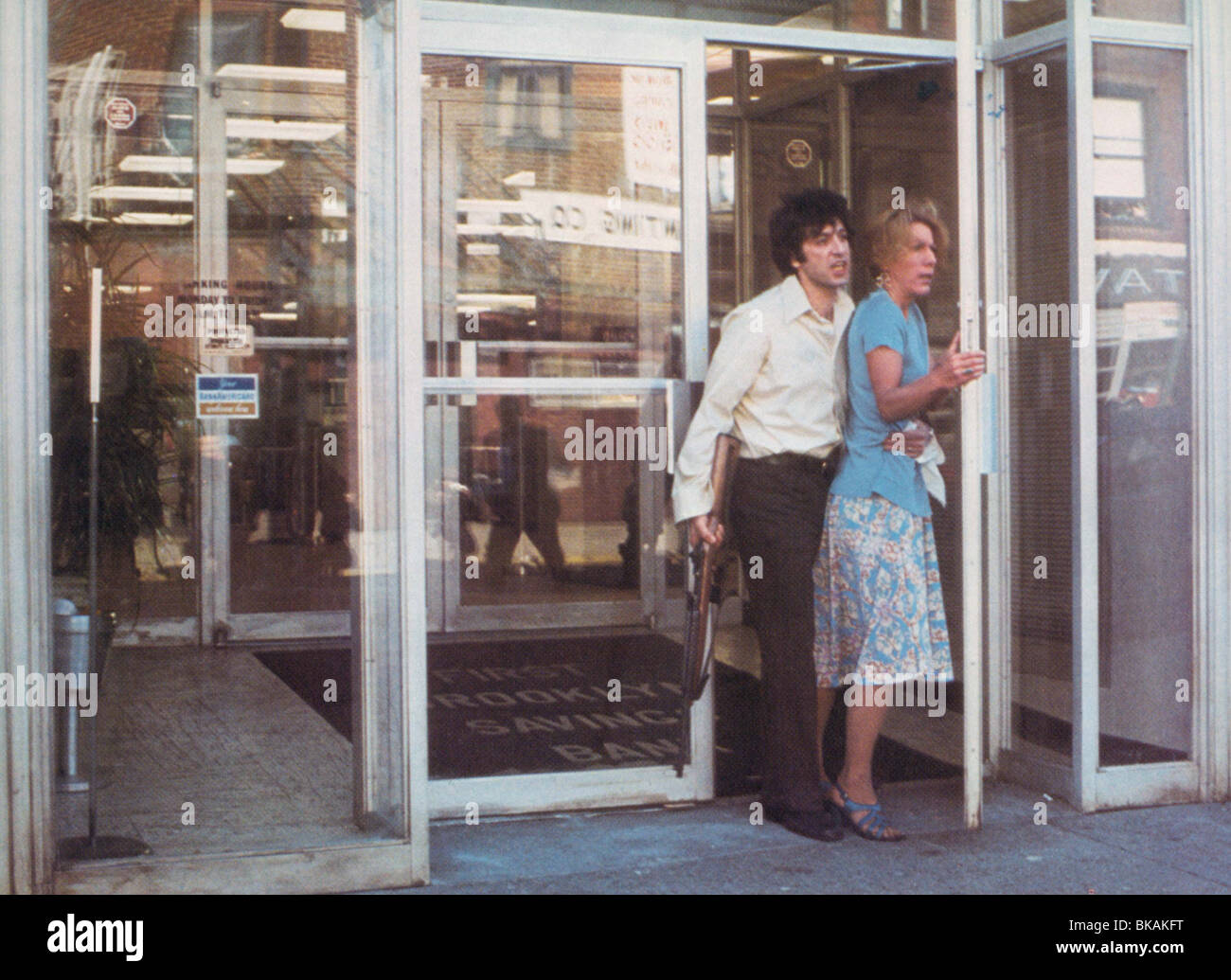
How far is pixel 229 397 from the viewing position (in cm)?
807

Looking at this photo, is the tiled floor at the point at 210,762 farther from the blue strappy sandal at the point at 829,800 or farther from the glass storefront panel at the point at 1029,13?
the glass storefront panel at the point at 1029,13

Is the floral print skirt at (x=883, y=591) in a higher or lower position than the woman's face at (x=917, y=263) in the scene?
lower

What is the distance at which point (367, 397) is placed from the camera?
162 inches

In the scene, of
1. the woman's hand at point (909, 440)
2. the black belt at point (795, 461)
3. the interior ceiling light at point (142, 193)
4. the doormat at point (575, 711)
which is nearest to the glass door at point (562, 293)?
the doormat at point (575, 711)

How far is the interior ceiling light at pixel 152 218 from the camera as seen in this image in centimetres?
772

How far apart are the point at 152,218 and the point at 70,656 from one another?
3903mm

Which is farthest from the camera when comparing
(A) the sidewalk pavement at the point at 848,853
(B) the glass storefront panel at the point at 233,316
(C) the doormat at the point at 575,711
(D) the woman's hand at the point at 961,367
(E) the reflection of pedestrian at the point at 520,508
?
(B) the glass storefront panel at the point at 233,316

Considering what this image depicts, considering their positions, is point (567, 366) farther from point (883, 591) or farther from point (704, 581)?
point (883, 591)

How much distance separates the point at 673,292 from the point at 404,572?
1.46 m

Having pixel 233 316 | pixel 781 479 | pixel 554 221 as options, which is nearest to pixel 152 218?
pixel 233 316

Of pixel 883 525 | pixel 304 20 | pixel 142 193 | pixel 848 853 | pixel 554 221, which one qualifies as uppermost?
pixel 304 20

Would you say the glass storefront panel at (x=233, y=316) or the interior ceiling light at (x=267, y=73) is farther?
the interior ceiling light at (x=267, y=73)

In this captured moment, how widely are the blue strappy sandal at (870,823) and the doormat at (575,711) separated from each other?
518 mm
